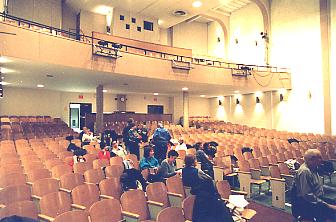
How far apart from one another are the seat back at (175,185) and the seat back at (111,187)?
0.76 m

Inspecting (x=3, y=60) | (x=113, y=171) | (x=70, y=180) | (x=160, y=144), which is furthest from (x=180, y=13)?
(x=70, y=180)

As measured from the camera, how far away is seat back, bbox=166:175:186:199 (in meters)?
4.11

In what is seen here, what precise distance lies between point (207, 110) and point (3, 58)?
1694 cm

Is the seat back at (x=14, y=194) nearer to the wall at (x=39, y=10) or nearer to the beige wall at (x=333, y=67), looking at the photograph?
the wall at (x=39, y=10)

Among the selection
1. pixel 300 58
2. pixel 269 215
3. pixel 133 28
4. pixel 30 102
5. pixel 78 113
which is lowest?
pixel 269 215

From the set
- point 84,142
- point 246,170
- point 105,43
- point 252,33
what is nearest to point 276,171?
point 246,170

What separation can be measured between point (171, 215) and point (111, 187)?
1.48 meters

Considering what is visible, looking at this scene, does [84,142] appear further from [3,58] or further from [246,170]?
[246,170]

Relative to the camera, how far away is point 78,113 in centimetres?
1816

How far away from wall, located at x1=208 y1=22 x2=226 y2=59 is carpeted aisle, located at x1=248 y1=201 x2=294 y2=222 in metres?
16.4

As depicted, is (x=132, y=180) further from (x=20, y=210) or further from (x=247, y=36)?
(x=247, y=36)

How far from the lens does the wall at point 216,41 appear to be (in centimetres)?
2036

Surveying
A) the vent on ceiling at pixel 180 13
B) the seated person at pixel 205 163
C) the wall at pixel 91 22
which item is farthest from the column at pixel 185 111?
the seated person at pixel 205 163

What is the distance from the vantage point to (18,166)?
491 cm
